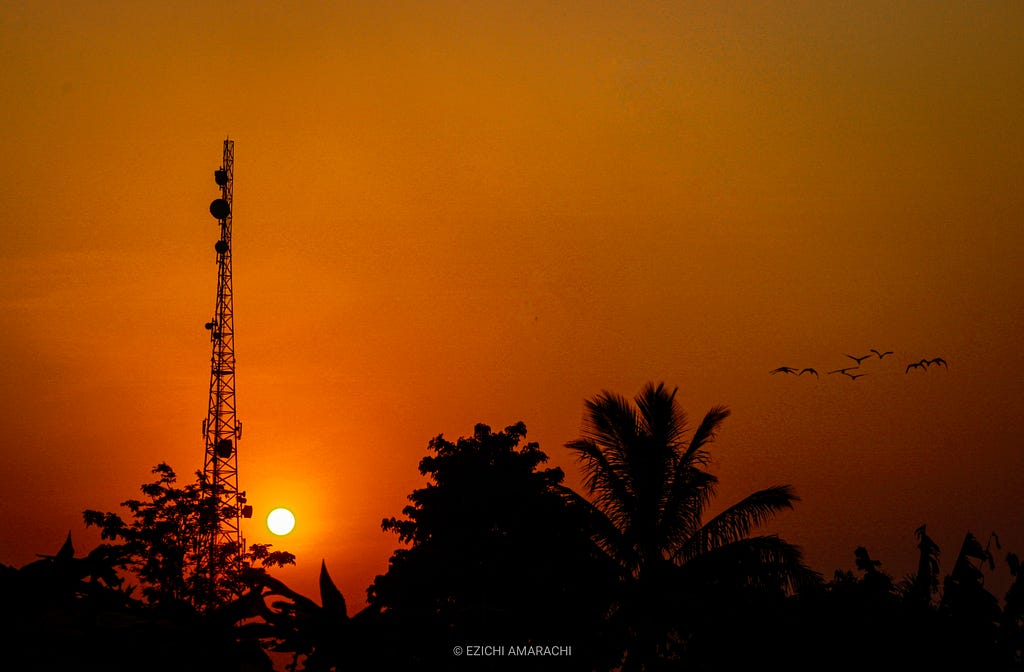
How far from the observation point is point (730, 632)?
17375 millimetres

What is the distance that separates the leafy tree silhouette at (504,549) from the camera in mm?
23453

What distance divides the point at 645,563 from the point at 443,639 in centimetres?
1479

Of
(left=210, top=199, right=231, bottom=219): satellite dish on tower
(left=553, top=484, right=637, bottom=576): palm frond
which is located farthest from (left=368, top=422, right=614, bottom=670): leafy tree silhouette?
(left=210, top=199, right=231, bottom=219): satellite dish on tower

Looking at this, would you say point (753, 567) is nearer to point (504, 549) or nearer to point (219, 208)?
point (504, 549)

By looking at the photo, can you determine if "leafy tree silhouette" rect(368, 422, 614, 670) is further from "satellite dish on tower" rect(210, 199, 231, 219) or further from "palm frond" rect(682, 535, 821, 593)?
"satellite dish on tower" rect(210, 199, 231, 219)

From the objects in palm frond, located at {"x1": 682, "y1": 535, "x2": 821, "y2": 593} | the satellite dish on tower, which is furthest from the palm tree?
the satellite dish on tower

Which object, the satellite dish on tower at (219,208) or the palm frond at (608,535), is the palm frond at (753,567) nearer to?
the palm frond at (608,535)

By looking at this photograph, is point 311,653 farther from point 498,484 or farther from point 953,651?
point 498,484

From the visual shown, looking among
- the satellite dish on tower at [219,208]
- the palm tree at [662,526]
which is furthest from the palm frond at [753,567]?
the satellite dish on tower at [219,208]

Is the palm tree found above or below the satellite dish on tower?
below

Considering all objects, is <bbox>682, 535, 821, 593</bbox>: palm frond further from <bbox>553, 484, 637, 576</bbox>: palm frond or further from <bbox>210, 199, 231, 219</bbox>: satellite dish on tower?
<bbox>210, 199, 231, 219</bbox>: satellite dish on tower

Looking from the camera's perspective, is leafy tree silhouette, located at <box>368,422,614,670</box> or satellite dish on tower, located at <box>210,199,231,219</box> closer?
leafy tree silhouette, located at <box>368,422,614,670</box>

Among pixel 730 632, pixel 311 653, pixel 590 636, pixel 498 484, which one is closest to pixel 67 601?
pixel 311 653

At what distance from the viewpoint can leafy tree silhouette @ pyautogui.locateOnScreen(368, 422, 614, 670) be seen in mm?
23453
